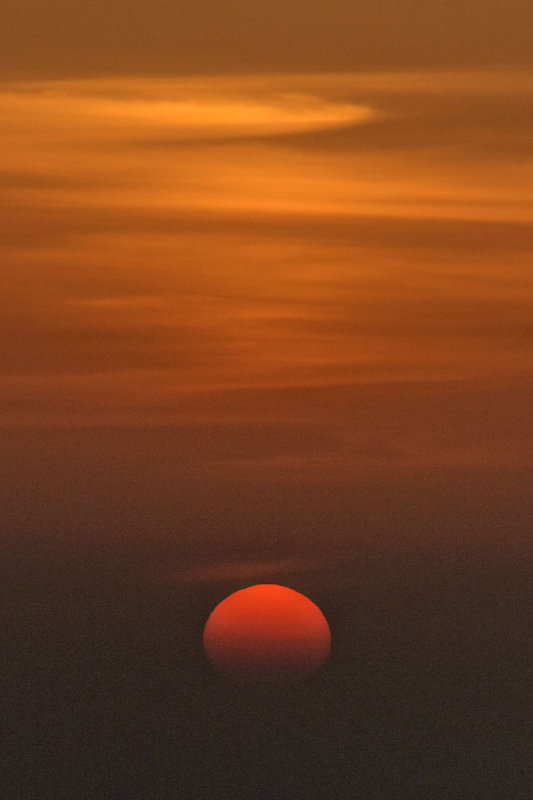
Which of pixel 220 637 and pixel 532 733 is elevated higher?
pixel 532 733

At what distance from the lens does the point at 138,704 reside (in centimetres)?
5234

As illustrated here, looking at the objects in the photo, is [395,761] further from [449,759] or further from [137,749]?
[137,749]

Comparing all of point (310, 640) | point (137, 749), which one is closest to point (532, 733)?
point (137, 749)

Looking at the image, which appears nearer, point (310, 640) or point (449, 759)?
point (310, 640)

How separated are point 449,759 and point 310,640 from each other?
3209cm

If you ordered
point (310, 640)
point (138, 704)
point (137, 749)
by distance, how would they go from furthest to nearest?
point (138, 704) → point (137, 749) → point (310, 640)

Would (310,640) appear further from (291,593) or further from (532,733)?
(532,733)

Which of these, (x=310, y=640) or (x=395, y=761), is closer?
(x=310, y=640)

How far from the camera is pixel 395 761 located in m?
51.0

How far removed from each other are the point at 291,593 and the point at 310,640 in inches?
43.3

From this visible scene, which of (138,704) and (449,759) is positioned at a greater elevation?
(138,704)

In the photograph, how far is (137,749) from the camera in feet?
158

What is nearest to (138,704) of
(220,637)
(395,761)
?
(395,761)

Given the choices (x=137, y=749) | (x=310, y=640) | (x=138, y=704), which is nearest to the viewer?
(x=310, y=640)
